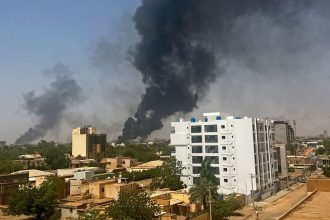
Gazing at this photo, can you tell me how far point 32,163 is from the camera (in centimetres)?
11906

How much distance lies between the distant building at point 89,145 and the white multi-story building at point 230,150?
84.9 m

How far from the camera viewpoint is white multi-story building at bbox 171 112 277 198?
64.9m

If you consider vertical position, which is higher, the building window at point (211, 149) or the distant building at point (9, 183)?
the building window at point (211, 149)

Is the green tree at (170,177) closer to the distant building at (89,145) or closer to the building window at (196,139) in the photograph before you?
the building window at (196,139)

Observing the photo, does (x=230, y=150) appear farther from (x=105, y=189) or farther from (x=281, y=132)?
(x=281, y=132)

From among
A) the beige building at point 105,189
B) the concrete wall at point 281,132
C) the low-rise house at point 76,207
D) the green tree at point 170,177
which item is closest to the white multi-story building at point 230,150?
the green tree at point 170,177

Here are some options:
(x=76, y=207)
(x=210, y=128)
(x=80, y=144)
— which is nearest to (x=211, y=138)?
(x=210, y=128)

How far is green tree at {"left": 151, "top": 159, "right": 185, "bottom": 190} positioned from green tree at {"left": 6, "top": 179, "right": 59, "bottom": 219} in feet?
81.9

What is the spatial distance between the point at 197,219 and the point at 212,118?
3472 centimetres

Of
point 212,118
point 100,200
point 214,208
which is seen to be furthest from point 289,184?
point 100,200

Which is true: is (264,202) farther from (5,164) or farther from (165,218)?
(5,164)

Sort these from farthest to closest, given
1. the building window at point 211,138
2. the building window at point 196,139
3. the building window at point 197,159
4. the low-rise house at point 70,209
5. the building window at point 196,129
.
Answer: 1. the building window at point 196,129
2. the building window at point 196,139
3. the building window at point 197,159
4. the building window at point 211,138
5. the low-rise house at point 70,209

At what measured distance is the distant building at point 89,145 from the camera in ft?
493

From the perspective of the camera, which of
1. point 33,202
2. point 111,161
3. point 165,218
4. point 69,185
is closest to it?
point 165,218
